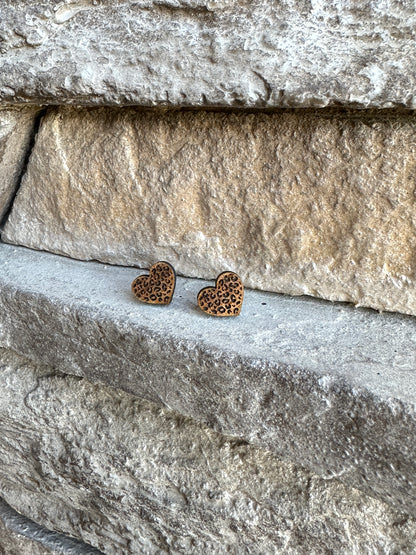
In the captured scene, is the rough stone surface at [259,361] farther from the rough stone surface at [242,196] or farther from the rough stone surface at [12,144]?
the rough stone surface at [12,144]

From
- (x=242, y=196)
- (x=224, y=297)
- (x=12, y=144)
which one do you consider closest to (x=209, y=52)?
(x=242, y=196)

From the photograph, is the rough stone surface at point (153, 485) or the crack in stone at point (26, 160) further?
the crack in stone at point (26, 160)

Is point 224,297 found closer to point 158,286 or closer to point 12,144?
point 158,286

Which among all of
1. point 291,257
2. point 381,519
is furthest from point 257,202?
point 381,519

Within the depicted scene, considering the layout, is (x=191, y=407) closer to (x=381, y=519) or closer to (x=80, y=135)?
(x=381, y=519)

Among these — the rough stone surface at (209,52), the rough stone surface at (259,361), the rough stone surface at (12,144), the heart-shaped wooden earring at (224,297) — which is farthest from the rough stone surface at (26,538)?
the rough stone surface at (209,52)

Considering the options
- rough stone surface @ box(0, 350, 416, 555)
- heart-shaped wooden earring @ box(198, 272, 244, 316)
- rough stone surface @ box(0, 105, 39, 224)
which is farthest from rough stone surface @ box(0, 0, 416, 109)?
rough stone surface @ box(0, 350, 416, 555)
